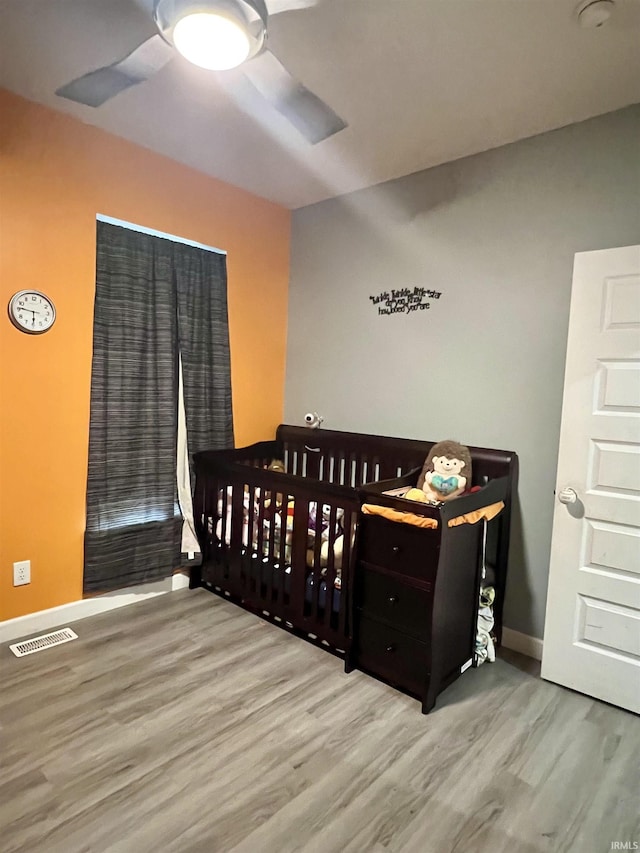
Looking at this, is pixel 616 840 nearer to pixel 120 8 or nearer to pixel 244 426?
pixel 244 426

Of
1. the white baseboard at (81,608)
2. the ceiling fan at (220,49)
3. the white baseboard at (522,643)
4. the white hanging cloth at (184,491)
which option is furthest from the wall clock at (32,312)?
the white baseboard at (522,643)

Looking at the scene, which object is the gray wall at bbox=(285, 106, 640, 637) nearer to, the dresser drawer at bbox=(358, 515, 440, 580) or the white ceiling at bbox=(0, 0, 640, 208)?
the white ceiling at bbox=(0, 0, 640, 208)

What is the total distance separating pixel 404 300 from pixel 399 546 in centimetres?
151

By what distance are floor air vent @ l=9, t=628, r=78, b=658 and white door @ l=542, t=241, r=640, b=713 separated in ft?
7.46

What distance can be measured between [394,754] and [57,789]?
43.4 inches

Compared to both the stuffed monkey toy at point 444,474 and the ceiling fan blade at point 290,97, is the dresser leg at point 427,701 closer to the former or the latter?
the stuffed monkey toy at point 444,474

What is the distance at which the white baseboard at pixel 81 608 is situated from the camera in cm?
248

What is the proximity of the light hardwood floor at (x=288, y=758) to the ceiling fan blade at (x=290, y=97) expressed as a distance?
224 centimetres

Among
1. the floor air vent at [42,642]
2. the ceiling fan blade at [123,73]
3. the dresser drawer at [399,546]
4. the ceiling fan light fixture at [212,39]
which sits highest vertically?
the ceiling fan blade at [123,73]

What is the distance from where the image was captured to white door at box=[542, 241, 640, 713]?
2.05m

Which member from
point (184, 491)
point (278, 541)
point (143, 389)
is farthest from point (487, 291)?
point (184, 491)

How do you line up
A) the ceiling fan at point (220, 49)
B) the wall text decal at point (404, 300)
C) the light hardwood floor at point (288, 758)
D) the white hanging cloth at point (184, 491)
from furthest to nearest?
the white hanging cloth at point (184, 491) < the wall text decal at point (404, 300) < the light hardwood floor at point (288, 758) < the ceiling fan at point (220, 49)

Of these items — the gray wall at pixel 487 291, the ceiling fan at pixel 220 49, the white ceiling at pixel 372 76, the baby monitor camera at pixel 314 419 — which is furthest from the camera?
the baby monitor camera at pixel 314 419

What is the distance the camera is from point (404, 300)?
298cm
